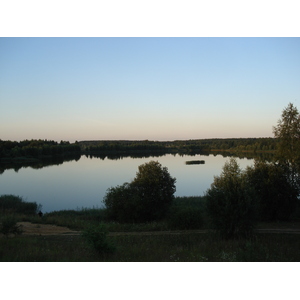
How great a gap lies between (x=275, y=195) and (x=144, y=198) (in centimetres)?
812

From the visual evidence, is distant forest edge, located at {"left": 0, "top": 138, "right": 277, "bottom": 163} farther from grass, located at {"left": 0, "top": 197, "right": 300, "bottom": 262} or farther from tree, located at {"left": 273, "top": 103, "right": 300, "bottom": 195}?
grass, located at {"left": 0, "top": 197, "right": 300, "bottom": 262}

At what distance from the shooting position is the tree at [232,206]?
10.7m

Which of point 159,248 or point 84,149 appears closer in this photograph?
point 159,248

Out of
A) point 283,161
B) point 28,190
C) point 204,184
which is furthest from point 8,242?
point 204,184

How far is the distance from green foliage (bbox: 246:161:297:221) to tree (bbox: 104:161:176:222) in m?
5.89

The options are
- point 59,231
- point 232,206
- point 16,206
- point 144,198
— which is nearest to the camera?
point 232,206

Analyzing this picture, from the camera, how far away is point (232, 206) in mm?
10773

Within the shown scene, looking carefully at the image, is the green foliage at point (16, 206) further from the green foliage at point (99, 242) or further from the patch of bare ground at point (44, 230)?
the green foliage at point (99, 242)

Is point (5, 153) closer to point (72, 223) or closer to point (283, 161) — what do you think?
point (72, 223)

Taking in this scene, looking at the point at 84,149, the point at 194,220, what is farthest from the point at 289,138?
the point at 84,149

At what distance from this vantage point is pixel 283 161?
57.2ft

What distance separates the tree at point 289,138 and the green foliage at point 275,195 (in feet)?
5.34

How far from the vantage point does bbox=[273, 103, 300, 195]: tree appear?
17141 mm

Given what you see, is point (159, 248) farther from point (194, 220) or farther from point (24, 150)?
point (24, 150)
